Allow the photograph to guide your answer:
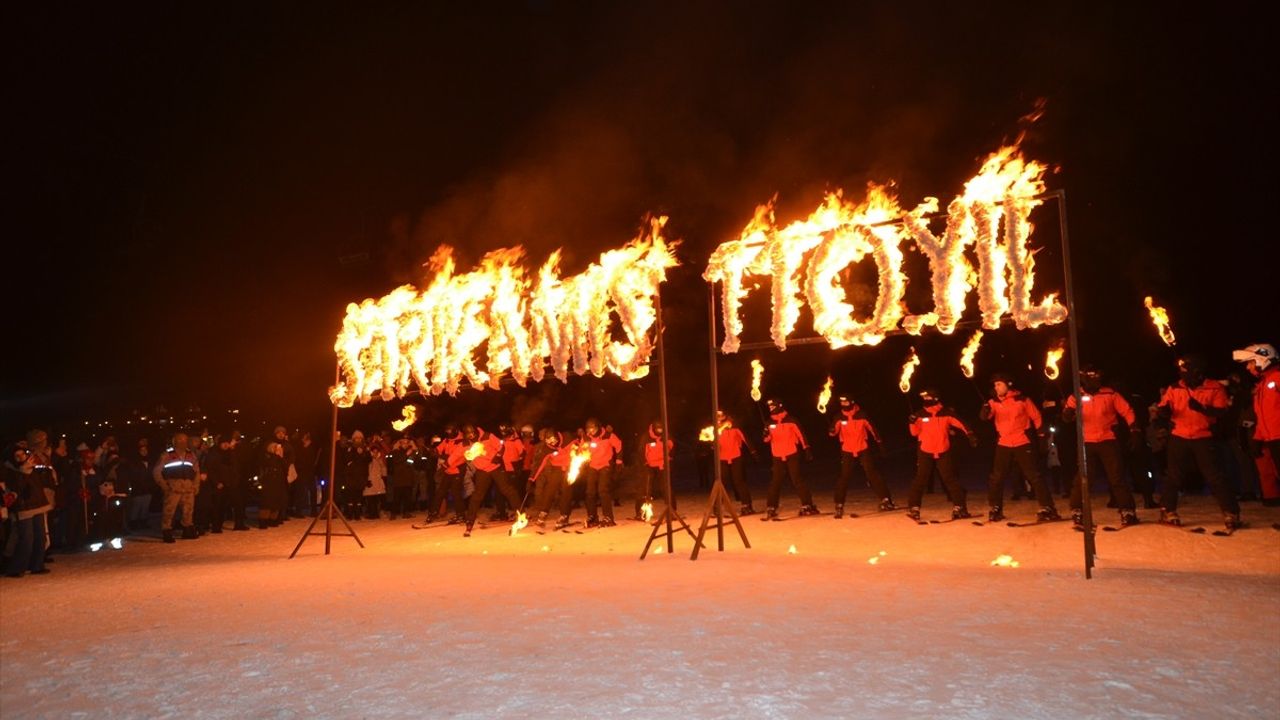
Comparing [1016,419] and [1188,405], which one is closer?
[1188,405]

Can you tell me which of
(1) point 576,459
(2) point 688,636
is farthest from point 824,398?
(2) point 688,636

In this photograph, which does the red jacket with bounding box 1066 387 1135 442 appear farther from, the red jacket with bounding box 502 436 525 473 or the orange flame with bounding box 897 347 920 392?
the red jacket with bounding box 502 436 525 473

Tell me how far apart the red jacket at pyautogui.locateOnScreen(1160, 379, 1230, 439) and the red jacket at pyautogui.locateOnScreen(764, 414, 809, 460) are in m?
5.17

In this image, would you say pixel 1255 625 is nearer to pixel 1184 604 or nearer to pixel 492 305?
pixel 1184 604

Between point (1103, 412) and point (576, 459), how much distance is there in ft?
26.4

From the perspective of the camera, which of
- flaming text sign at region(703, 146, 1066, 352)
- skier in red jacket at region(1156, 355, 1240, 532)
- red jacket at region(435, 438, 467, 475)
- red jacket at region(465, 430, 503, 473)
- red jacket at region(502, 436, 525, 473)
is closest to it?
flaming text sign at region(703, 146, 1066, 352)

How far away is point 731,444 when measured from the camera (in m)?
14.8

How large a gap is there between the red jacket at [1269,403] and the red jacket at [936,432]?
3.42 metres

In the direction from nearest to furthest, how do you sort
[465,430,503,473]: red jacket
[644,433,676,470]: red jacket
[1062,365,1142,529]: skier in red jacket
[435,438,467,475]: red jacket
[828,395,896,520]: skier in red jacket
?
1. [1062,365,1142,529]: skier in red jacket
2. [828,395,896,520]: skier in red jacket
3. [465,430,503,473]: red jacket
4. [644,433,676,470]: red jacket
5. [435,438,467,475]: red jacket

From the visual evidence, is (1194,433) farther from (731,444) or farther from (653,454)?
(653,454)

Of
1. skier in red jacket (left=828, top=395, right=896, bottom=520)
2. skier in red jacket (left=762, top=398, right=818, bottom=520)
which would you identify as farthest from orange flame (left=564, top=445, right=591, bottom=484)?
skier in red jacket (left=828, top=395, right=896, bottom=520)

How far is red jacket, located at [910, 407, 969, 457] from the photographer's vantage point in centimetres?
1221

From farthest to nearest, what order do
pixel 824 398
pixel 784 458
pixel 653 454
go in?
pixel 824 398, pixel 653 454, pixel 784 458

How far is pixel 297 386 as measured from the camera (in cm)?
2897
